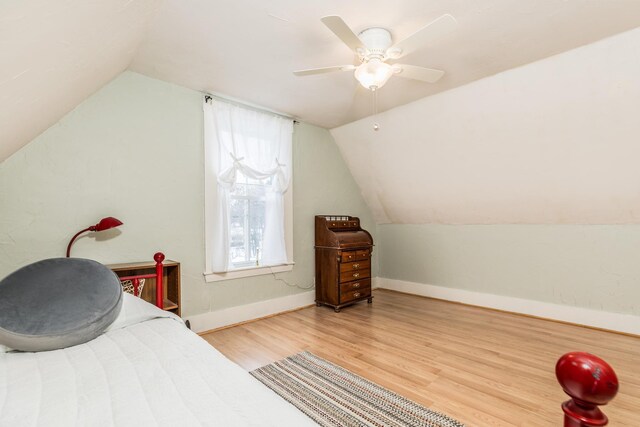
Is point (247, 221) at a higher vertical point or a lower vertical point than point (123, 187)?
lower

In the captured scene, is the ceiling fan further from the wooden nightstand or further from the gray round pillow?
the wooden nightstand

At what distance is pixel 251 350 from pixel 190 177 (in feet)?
5.82

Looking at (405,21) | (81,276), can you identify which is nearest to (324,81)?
(405,21)

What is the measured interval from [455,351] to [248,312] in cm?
216

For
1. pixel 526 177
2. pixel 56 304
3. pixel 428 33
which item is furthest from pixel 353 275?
pixel 56 304

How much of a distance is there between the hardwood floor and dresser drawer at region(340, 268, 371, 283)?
0.40 m

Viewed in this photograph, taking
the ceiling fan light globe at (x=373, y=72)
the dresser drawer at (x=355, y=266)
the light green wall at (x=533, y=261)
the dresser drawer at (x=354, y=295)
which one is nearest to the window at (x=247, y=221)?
the dresser drawer at (x=355, y=266)

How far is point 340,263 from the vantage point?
148 inches

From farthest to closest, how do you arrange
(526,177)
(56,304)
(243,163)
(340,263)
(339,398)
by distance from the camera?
(340,263)
(243,163)
(526,177)
(339,398)
(56,304)

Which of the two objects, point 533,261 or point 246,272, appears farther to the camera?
point 533,261

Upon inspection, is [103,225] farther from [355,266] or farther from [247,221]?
[355,266]

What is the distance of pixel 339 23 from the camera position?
1.60 m

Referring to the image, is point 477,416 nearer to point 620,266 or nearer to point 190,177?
point 620,266

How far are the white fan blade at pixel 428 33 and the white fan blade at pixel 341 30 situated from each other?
25cm
